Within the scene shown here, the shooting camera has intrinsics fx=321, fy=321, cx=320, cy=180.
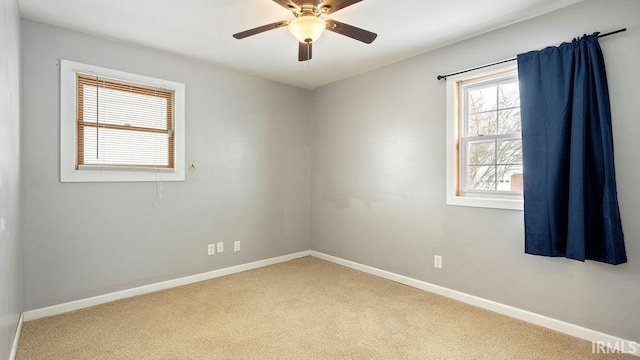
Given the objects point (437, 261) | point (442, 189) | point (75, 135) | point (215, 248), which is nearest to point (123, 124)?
point (75, 135)

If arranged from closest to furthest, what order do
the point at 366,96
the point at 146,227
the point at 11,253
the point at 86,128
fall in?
the point at 11,253, the point at 86,128, the point at 146,227, the point at 366,96

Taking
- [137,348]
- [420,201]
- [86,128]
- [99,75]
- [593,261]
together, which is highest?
[99,75]

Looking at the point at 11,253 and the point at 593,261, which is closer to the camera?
the point at 11,253

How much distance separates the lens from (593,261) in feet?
7.47

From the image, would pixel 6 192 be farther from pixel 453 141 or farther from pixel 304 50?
pixel 453 141

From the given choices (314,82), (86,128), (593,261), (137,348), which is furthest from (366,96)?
(137,348)

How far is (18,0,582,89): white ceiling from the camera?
2395 millimetres

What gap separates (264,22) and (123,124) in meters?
1.68

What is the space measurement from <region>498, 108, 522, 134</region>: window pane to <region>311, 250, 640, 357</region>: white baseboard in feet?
4.88

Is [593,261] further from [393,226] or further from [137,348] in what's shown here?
[137,348]

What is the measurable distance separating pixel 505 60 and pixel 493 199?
1.18m

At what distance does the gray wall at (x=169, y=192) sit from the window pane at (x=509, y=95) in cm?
253

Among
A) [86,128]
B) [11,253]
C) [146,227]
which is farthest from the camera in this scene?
[146,227]

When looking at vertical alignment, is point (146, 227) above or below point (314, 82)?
below
